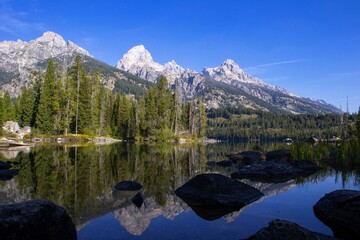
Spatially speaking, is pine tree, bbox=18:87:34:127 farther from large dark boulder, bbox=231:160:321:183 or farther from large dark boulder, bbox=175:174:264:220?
large dark boulder, bbox=175:174:264:220

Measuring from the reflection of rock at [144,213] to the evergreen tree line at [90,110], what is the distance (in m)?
68.8

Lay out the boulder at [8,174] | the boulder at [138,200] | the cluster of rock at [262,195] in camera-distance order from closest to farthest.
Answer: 1. the cluster of rock at [262,195]
2. the boulder at [138,200]
3. the boulder at [8,174]

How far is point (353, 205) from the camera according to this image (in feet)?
27.4

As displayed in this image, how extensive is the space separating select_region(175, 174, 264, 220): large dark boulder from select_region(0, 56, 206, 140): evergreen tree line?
224ft

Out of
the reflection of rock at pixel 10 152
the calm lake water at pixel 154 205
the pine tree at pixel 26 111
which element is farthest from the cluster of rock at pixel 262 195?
the pine tree at pixel 26 111

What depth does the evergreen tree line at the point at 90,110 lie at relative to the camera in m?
76.9

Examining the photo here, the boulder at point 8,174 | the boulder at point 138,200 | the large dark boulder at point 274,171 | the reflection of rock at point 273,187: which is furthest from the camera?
the large dark boulder at point 274,171

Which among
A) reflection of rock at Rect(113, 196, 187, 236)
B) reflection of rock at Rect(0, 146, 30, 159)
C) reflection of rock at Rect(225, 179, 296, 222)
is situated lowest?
reflection of rock at Rect(113, 196, 187, 236)

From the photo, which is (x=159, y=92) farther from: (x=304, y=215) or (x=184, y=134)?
(x=304, y=215)

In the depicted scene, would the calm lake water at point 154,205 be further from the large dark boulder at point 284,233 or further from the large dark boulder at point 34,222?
the large dark boulder at point 284,233

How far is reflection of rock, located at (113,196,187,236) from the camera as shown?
8.91 metres

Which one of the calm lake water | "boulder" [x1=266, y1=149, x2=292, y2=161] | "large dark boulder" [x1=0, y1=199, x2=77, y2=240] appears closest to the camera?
"large dark boulder" [x1=0, y1=199, x2=77, y2=240]

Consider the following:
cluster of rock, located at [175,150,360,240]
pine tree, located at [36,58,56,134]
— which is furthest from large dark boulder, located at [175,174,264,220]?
pine tree, located at [36,58,56,134]

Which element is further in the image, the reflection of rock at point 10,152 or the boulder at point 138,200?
the reflection of rock at point 10,152
